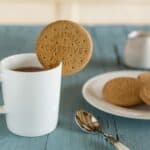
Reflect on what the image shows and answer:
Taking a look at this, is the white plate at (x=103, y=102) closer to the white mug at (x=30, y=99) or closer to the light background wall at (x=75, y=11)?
the white mug at (x=30, y=99)

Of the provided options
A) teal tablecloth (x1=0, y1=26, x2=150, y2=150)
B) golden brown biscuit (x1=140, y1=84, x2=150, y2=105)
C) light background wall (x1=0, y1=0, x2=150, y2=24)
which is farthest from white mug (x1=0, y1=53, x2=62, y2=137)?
light background wall (x1=0, y1=0, x2=150, y2=24)

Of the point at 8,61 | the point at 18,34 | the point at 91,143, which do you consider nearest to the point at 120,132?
the point at 91,143

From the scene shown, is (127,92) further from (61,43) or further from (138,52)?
(138,52)

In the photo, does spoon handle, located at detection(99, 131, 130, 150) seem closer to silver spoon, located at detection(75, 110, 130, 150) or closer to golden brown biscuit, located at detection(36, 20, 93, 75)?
silver spoon, located at detection(75, 110, 130, 150)

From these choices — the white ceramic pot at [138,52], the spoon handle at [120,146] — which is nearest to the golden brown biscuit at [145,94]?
the spoon handle at [120,146]

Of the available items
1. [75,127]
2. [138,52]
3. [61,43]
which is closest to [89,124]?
[75,127]

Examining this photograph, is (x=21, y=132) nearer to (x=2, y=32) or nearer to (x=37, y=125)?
(x=37, y=125)
